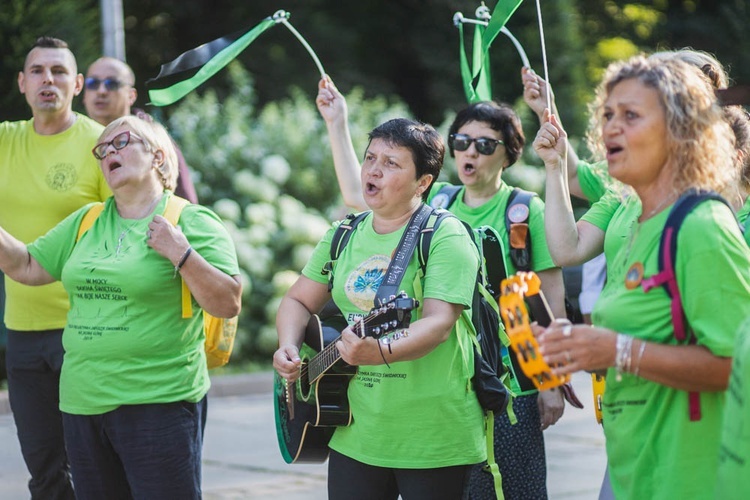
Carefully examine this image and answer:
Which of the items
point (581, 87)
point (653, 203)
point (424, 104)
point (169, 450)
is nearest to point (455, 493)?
point (169, 450)

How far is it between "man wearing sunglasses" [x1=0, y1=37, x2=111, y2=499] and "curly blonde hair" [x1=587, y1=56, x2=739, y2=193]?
3170 mm

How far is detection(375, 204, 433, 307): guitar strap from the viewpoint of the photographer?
12.6 ft

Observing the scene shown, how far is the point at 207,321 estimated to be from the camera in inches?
195

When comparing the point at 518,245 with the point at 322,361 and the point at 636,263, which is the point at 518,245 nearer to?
the point at 322,361

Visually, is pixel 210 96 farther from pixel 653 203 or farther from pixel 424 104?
pixel 653 203

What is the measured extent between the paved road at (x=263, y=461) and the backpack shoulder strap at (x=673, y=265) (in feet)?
13.7

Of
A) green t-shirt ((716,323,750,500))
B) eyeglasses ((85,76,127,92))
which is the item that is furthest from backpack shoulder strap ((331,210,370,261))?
eyeglasses ((85,76,127,92))

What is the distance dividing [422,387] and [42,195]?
2.41m

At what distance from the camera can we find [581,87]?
55.4 feet

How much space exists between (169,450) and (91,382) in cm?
39

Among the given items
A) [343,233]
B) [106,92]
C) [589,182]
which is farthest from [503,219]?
[106,92]

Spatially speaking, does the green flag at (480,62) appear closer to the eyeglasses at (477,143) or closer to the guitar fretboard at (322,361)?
the eyeglasses at (477,143)

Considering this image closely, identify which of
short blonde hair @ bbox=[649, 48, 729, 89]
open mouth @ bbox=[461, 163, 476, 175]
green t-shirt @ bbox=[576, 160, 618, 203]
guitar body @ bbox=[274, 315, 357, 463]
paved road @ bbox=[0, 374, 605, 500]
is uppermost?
short blonde hair @ bbox=[649, 48, 729, 89]

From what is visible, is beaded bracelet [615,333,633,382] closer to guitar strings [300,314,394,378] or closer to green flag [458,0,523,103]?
guitar strings [300,314,394,378]
